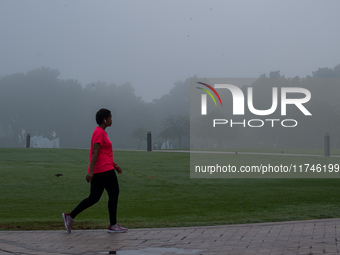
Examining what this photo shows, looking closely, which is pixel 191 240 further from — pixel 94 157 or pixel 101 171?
pixel 94 157

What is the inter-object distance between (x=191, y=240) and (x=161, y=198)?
5628 mm

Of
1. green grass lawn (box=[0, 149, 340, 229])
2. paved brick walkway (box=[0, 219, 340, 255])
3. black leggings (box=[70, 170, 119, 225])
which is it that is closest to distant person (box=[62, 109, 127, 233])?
black leggings (box=[70, 170, 119, 225])

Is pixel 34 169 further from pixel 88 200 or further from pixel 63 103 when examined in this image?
pixel 63 103

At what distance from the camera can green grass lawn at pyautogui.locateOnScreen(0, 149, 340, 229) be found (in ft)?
26.9

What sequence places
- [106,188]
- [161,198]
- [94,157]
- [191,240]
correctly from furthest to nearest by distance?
[161,198]
[106,188]
[94,157]
[191,240]

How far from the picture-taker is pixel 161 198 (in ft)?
38.3

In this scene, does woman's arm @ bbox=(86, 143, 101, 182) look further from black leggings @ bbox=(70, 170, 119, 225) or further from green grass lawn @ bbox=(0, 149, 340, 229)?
green grass lawn @ bbox=(0, 149, 340, 229)

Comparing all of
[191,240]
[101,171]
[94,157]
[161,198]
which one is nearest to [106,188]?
[101,171]

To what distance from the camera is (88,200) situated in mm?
6973

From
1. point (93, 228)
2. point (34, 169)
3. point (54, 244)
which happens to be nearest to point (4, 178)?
point (34, 169)

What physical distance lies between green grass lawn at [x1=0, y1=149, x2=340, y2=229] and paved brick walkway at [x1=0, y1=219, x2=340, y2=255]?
78 cm

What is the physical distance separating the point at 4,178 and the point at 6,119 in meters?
77.3

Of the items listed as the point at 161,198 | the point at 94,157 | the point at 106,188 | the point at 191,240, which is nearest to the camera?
the point at 191,240

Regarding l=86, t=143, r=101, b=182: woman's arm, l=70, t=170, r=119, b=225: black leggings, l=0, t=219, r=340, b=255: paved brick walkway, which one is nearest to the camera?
l=0, t=219, r=340, b=255: paved brick walkway
